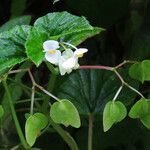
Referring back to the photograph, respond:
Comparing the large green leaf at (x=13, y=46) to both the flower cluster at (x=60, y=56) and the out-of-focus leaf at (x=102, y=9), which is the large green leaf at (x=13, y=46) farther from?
the out-of-focus leaf at (x=102, y=9)

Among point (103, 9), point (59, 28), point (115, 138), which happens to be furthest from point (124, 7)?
point (59, 28)

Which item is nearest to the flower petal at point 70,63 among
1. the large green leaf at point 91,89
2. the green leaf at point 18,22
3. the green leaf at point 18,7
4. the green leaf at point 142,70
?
the green leaf at point 142,70

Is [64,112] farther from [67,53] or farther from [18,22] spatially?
[18,22]

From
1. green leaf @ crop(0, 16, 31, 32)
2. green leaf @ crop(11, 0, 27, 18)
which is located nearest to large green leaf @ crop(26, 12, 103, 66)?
green leaf @ crop(0, 16, 31, 32)

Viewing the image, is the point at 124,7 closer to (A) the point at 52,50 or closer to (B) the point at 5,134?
(B) the point at 5,134

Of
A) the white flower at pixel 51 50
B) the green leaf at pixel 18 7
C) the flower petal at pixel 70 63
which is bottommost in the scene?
the green leaf at pixel 18 7

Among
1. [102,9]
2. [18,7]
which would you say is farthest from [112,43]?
[18,7]
